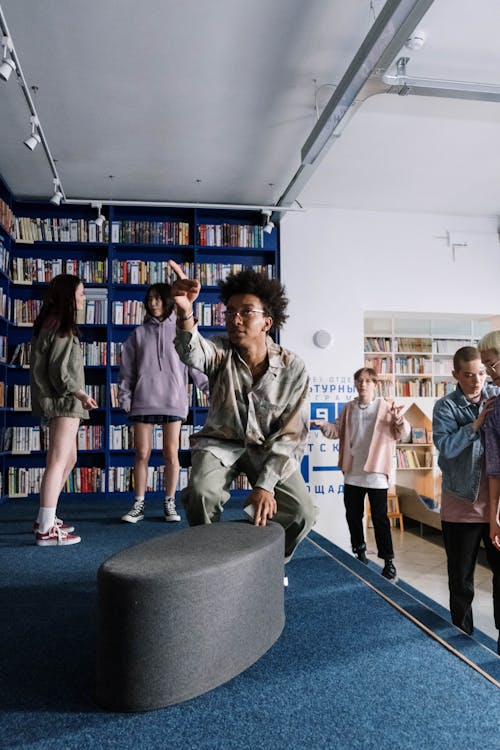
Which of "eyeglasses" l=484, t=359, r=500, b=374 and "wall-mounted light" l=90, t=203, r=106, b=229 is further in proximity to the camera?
"wall-mounted light" l=90, t=203, r=106, b=229

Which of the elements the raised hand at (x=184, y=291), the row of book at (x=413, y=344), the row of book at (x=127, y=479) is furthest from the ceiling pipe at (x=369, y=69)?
the row of book at (x=413, y=344)

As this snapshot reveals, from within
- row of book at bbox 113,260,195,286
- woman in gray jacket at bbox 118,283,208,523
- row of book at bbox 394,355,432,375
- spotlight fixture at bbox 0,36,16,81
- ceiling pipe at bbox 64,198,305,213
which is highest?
ceiling pipe at bbox 64,198,305,213

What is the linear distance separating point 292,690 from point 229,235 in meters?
4.76

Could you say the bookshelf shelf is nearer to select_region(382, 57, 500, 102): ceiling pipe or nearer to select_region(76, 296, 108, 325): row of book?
select_region(76, 296, 108, 325): row of book

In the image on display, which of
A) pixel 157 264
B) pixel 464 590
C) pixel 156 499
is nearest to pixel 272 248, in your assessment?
pixel 157 264

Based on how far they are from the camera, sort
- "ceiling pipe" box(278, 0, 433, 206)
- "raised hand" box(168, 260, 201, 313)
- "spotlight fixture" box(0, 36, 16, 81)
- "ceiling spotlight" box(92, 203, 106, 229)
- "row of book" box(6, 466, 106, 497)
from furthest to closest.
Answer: "ceiling spotlight" box(92, 203, 106, 229) < "row of book" box(6, 466, 106, 497) < "spotlight fixture" box(0, 36, 16, 81) < "ceiling pipe" box(278, 0, 433, 206) < "raised hand" box(168, 260, 201, 313)

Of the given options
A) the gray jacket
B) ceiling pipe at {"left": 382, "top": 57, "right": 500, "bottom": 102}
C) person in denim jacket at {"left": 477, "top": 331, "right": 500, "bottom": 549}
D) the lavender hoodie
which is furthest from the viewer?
the lavender hoodie

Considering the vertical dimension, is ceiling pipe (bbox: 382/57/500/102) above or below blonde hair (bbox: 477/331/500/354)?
above

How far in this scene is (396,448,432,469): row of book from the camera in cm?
682

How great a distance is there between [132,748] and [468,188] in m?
5.45

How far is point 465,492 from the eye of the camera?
2.27 meters

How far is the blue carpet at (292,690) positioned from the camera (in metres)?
1.10

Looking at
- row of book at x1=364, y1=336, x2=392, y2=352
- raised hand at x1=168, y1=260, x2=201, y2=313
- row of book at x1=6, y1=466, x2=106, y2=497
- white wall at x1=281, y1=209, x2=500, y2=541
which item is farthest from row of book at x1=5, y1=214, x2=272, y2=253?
raised hand at x1=168, y1=260, x2=201, y2=313

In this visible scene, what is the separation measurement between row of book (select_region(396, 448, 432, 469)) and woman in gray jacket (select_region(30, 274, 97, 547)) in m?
4.87
